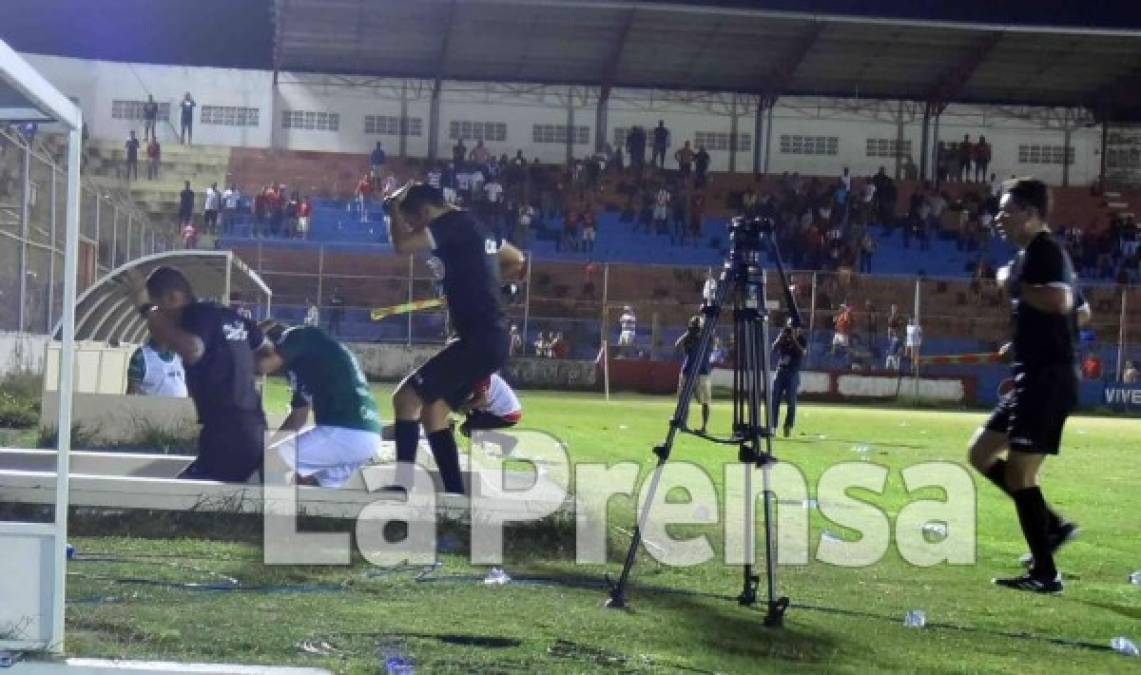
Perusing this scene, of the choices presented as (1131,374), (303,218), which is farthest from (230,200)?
(1131,374)

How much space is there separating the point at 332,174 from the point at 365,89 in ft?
14.3

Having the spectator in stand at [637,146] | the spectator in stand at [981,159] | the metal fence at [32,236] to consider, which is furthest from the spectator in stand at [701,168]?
the metal fence at [32,236]

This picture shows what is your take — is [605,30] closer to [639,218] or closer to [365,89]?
[639,218]

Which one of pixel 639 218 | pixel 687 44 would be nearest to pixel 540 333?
pixel 639 218

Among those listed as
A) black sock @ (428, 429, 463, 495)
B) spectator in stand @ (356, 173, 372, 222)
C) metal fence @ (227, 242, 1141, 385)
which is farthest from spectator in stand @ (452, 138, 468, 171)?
black sock @ (428, 429, 463, 495)

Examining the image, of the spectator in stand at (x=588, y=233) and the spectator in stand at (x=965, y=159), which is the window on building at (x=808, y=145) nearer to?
the spectator in stand at (x=965, y=159)

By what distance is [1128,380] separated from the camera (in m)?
32.2

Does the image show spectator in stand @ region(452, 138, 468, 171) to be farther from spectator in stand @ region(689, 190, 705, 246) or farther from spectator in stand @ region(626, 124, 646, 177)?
spectator in stand @ region(689, 190, 705, 246)

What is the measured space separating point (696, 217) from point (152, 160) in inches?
602

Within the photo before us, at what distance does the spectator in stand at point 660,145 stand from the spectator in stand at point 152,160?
47.0 feet

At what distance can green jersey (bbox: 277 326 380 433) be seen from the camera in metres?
8.05

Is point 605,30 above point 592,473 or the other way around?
above

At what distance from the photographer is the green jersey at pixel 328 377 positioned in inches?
317

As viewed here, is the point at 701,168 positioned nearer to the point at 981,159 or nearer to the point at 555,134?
the point at 555,134
